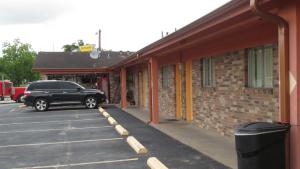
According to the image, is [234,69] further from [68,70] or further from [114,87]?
[68,70]

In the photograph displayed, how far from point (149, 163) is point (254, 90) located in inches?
122

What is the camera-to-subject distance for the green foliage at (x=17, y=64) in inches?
2613

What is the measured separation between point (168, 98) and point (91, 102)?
834 centimetres

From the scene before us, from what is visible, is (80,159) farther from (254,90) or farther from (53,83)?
(53,83)

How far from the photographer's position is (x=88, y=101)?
981 inches

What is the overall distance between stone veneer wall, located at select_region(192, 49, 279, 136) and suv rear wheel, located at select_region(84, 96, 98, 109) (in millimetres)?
12148

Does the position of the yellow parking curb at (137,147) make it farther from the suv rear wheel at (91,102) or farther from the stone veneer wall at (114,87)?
the stone veneer wall at (114,87)

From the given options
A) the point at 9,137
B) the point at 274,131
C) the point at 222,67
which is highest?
the point at 222,67

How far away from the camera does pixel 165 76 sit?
18594 millimetres

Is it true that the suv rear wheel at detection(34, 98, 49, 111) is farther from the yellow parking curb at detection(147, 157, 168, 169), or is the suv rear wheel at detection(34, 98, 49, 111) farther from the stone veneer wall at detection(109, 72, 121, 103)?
the yellow parking curb at detection(147, 157, 168, 169)

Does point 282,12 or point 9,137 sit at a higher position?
point 282,12

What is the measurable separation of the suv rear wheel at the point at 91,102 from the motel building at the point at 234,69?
6.84m

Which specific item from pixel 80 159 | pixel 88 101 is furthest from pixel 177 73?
pixel 88 101

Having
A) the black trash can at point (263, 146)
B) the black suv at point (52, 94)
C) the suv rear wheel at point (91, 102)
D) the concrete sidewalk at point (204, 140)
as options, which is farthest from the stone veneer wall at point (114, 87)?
the black trash can at point (263, 146)
